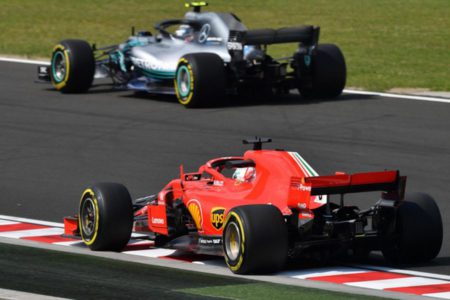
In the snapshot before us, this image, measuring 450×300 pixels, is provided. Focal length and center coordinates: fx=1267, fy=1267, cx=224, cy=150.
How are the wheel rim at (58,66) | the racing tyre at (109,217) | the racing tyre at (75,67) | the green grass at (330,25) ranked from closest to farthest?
the racing tyre at (109,217), the racing tyre at (75,67), the wheel rim at (58,66), the green grass at (330,25)

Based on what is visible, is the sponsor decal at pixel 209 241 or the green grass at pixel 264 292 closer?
the green grass at pixel 264 292

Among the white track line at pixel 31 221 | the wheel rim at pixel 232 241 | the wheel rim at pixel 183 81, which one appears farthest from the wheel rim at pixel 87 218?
the wheel rim at pixel 183 81

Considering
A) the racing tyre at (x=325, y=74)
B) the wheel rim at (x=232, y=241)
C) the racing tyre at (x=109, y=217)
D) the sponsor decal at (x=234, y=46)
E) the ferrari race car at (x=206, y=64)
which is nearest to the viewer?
the wheel rim at (x=232, y=241)

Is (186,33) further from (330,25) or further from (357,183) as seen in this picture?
(330,25)

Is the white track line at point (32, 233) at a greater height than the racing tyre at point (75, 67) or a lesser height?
lesser

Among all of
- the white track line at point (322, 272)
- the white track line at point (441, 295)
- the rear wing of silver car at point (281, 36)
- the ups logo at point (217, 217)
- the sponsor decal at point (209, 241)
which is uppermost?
the rear wing of silver car at point (281, 36)

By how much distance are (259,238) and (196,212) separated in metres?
1.36

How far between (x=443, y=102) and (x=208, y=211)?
38.4ft

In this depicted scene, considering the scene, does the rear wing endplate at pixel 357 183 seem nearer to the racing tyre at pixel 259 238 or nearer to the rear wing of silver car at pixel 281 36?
the racing tyre at pixel 259 238

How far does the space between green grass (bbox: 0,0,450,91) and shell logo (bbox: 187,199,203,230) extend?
12975 mm

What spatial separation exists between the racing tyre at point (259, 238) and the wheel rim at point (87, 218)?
68.5 inches

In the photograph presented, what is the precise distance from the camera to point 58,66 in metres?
23.2

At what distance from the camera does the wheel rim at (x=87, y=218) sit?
11.7 m

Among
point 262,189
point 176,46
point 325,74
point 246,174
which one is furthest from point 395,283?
point 176,46
